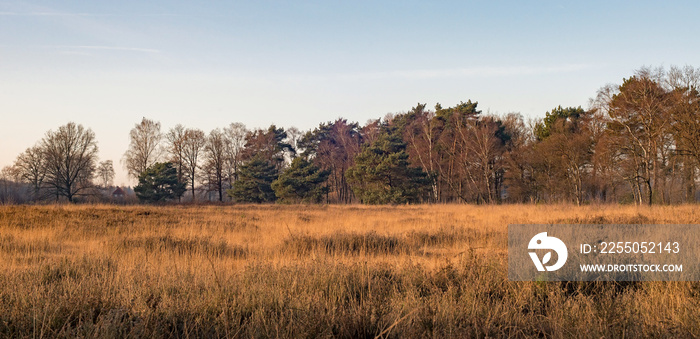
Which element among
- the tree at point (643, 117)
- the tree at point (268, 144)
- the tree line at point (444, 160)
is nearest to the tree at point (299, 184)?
the tree line at point (444, 160)

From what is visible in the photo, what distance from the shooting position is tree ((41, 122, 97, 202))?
4966 cm

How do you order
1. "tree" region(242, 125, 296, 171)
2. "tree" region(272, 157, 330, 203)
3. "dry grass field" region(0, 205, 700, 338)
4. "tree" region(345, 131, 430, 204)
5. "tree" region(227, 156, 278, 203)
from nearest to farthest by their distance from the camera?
"dry grass field" region(0, 205, 700, 338) → "tree" region(345, 131, 430, 204) → "tree" region(272, 157, 330, 203) → "tree" region(227, 156, 278, 203) → "tree" region(242, 125, 296, 171)

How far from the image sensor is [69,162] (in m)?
50.7

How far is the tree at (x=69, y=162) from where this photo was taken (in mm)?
49656

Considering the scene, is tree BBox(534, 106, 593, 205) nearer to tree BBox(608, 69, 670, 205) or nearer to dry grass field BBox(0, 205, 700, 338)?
tree BBox(608, 69, 670, 205)

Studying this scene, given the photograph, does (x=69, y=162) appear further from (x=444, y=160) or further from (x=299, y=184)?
(x=444, y=160)

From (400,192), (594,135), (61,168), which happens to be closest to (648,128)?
(594,135)

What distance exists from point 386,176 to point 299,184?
8975mm

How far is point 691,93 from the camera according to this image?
30.9 m

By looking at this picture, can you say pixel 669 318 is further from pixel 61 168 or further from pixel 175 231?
pixel 61 168

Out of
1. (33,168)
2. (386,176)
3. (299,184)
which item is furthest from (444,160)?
(33,168)

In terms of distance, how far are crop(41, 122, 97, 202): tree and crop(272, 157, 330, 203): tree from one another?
21.7m

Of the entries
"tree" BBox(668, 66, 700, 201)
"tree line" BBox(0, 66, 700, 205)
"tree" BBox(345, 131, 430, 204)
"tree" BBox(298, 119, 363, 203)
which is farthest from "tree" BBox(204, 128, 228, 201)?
"tree" BBox(668, 66, 700, 201)

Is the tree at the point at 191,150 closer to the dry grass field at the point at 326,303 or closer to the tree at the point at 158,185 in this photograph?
the tree at the point at 158,185
